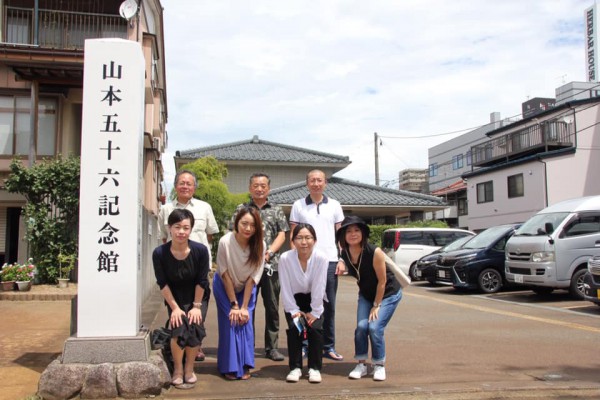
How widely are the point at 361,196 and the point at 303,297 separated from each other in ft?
58.8

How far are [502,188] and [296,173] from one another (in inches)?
429

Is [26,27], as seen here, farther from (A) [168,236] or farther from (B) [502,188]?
(B) [502,188]

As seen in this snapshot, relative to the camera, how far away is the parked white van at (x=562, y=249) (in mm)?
10219

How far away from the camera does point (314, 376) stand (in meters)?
4.51

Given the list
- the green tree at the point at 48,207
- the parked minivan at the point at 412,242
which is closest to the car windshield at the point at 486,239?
the parked minivan at the point at 412,242

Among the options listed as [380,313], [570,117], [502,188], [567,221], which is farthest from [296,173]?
[380,313]

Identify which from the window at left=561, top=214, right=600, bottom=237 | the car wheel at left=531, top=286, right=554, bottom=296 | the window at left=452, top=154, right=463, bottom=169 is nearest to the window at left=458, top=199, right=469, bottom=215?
the window at left=452, top=154, right=463, bottom=169

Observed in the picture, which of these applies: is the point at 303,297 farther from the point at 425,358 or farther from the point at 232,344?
the point at 425,358

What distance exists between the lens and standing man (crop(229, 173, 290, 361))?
5.21m

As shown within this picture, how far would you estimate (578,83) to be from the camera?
31.7m

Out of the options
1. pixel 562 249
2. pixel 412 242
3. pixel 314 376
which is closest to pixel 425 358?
pixel 314 376

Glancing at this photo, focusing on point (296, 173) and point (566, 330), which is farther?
point (296, 173)

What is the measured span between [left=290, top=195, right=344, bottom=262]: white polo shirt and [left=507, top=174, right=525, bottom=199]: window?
22799 millimetres

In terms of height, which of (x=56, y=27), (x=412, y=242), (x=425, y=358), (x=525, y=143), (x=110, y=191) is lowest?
(x=425, y=358)
